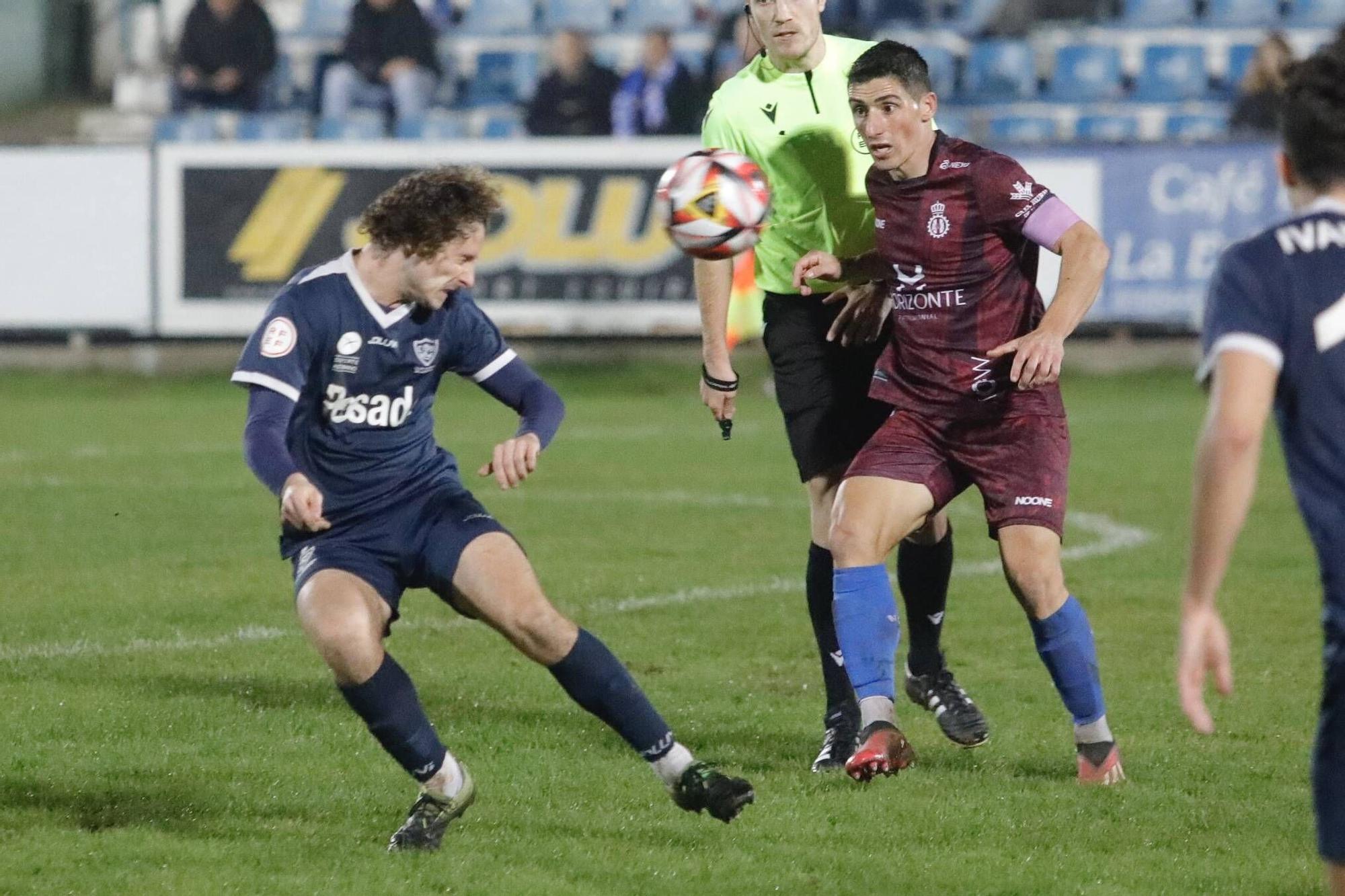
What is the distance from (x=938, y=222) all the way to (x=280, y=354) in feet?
6.42

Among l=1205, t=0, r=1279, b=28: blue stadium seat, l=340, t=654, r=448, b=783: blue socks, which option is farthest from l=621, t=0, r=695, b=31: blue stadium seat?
l=340, t=654, r=448, b=783: blue socks

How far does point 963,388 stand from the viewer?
5.71 metres

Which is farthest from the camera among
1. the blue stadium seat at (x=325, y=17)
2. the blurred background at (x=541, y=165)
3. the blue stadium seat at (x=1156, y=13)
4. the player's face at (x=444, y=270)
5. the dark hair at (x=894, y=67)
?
the blue stadium seat at (x=325, y=17)

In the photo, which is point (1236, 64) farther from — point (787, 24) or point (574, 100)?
point (787, 24)

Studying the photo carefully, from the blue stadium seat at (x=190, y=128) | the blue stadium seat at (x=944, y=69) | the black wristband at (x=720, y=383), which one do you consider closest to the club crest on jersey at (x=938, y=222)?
the black wristband at (x=720, y=383)

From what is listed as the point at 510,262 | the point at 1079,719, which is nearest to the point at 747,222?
the point at 1079,719

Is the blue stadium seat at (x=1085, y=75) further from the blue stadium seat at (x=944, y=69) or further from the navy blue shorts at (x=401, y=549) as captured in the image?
the navy blue shorts at (x=401, y=549)

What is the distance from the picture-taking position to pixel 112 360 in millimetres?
17156

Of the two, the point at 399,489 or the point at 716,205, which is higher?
the point at 716,205

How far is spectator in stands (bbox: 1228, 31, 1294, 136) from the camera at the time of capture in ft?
52.3

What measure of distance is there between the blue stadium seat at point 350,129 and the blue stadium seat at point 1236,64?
800cm

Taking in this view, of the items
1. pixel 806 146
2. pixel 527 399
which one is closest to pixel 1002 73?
pixel 806 146

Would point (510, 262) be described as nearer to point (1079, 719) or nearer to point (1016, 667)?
point (1016, 667)

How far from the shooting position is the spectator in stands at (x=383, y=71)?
18.5 meters
